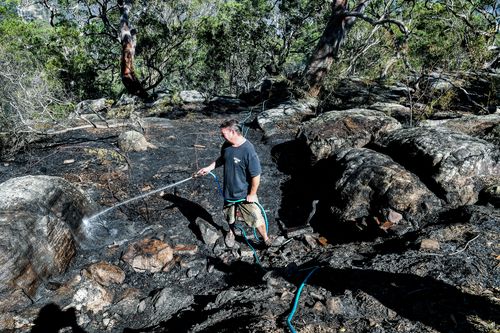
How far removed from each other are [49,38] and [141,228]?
535 inches

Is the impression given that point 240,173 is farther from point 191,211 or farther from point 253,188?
point 191,211

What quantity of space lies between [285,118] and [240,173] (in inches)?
199

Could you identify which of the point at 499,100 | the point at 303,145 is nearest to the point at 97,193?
the point at 303,145

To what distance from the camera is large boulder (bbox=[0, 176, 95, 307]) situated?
3500 mm

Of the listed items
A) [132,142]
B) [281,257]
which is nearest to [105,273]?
[281,257]

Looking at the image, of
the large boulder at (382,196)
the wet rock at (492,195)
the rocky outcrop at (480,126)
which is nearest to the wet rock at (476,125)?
the rocky outcrop at (480,126)

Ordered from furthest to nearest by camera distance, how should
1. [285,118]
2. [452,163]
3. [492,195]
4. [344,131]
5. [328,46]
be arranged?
[328,46], [285,118], [344,131], [452,163], [492,195]

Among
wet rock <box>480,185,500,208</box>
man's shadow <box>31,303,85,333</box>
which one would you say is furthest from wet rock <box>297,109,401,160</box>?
man's shadow <box>31,303,85,333</box>

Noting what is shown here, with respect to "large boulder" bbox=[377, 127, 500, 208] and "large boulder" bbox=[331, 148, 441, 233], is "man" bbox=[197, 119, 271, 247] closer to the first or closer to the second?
"large boulder" bbox=[331, 148, 441, 233]

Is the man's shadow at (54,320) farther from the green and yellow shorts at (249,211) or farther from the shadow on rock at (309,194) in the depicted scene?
the shadow on rock at (309,194)

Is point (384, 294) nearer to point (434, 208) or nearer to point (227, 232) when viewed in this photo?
point (434, 208)

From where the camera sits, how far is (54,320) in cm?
337

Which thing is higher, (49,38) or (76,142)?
(49,38)

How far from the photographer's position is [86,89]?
16.3 m
